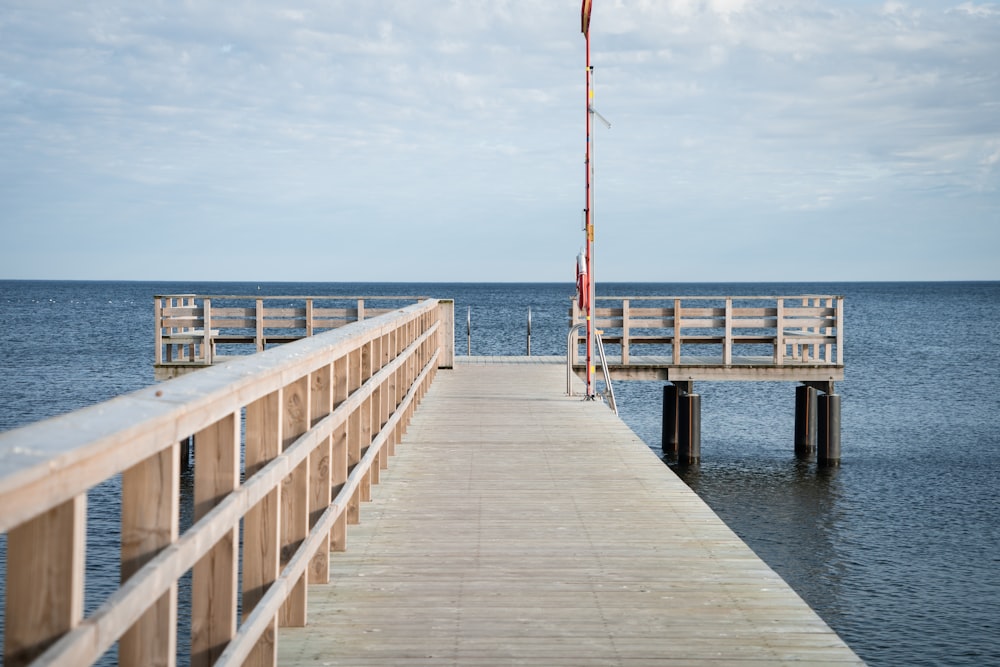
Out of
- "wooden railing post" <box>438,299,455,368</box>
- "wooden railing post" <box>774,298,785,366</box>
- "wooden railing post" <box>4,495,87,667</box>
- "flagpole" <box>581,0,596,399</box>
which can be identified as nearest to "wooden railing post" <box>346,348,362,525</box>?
"wooden railing post" <box>4,495,87,667</box>

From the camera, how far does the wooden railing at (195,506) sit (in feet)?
5.38

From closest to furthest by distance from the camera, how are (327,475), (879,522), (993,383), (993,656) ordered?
(327,475) < (993,656) < (879,522) < (993,383)

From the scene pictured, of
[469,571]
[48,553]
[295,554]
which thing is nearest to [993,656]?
[469,571]

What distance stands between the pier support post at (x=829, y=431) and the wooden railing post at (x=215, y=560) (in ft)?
52.8

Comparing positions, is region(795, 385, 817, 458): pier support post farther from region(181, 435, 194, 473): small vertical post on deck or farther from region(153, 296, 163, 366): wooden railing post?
region(153, 296, 163, 366): wooden railing post

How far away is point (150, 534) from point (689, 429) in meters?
16.1

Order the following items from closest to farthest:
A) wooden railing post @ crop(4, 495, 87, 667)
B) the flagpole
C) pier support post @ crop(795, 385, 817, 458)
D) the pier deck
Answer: wooden railing post @ crop(4, 495, 87, 667) → the pier deck → the flagpole → pier support post @ crop(795, 385, 817, 458)

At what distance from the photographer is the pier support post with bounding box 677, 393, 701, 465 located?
696 inches

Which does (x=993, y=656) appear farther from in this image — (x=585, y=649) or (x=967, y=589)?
(x=585, y=649)

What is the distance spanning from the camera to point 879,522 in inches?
551

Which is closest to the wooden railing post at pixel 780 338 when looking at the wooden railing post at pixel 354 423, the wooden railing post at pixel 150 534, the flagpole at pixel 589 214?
the flagpole at pixel 589 214

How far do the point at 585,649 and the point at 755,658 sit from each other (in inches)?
24.8

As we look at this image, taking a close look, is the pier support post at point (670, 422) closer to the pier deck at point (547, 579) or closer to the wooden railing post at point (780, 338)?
the wooden railing post at point (780, 338)

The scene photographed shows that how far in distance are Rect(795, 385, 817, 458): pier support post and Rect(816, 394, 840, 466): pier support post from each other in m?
1.02
